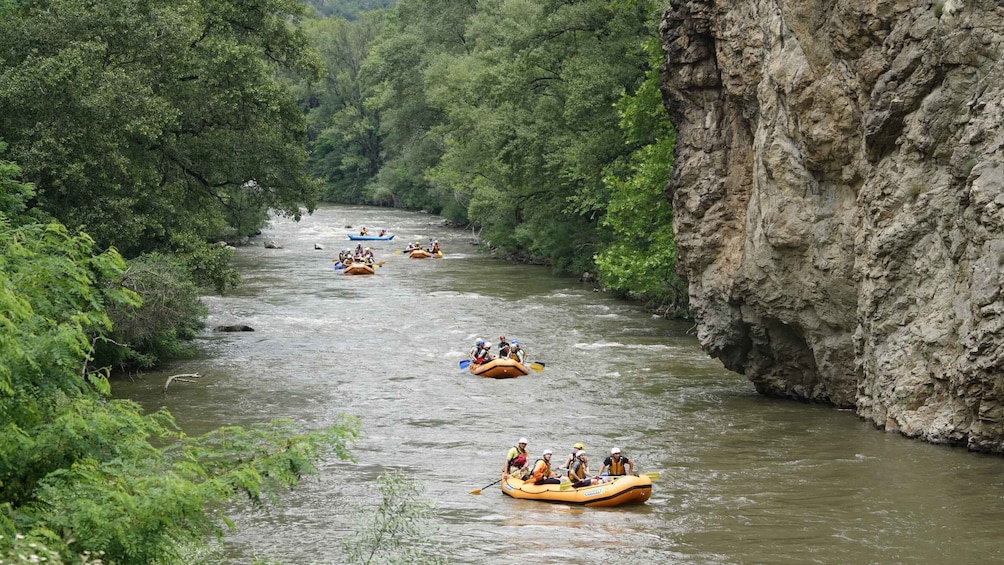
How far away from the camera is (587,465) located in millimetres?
18453

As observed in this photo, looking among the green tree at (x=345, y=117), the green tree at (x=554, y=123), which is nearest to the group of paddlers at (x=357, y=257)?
the green tree at (x=554, y=123)

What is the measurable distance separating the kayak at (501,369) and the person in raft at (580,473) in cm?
827

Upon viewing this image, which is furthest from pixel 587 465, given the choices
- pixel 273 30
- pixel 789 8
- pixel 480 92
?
pixel 480 92

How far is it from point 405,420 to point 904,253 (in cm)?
962

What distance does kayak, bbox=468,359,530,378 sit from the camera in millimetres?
26344

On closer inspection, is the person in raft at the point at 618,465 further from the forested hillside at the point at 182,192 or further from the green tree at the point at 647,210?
the green tree at the point at 647,210

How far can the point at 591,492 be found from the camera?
17.6 meters

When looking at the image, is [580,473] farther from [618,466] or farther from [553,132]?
[553,132]

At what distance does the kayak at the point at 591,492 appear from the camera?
56.0ft

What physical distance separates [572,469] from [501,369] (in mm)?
8454

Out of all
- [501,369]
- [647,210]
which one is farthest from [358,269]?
[501,369]

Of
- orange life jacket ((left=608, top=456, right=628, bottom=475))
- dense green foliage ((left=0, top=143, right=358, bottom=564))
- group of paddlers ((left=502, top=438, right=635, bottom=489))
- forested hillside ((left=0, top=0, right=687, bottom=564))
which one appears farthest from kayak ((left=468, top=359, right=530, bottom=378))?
dense green foliage ((left=0, top=143, right=358, bottom=564))

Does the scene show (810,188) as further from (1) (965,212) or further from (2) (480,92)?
(2) (480,92)

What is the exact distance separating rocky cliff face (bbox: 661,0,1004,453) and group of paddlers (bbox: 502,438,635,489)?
5334 mm
